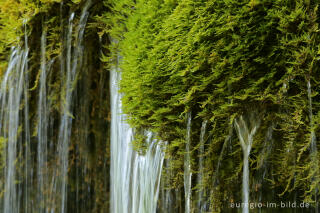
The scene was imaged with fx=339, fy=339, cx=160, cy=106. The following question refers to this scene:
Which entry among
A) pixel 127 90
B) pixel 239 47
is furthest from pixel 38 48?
pixel 239 47

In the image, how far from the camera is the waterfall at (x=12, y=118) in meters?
3.84

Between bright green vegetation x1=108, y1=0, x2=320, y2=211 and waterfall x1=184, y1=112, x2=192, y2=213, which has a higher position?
bright green vegetation x1=108, y1=0, x2=320, y2=211

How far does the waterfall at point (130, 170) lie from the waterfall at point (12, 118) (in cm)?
114

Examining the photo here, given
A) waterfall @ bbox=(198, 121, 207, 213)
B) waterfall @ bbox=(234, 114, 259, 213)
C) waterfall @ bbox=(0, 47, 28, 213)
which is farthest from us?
waterfall @ bbox=(0, 47, 28, 213)

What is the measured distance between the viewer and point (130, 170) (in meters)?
3.21

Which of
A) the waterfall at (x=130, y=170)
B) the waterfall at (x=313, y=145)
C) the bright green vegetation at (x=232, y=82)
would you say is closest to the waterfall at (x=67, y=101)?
the waterfall at (x=130, y=170)

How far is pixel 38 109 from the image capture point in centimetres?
391

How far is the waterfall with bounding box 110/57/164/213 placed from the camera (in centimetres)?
294

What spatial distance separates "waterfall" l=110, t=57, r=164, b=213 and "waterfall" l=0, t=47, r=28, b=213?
1.14 metres

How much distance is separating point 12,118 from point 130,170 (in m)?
1.72

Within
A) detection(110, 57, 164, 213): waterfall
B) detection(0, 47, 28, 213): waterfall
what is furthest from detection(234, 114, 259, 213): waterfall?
detection(0, 47, 28, 213): waterfall

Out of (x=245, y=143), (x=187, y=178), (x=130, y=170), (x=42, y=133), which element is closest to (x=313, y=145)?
(x=245, y=143)

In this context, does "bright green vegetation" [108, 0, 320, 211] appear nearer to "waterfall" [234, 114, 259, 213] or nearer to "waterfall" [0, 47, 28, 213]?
"waterfall" [234, 114, 259, 213]

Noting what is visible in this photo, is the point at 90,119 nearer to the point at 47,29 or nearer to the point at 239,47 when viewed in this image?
the point at 47,29
